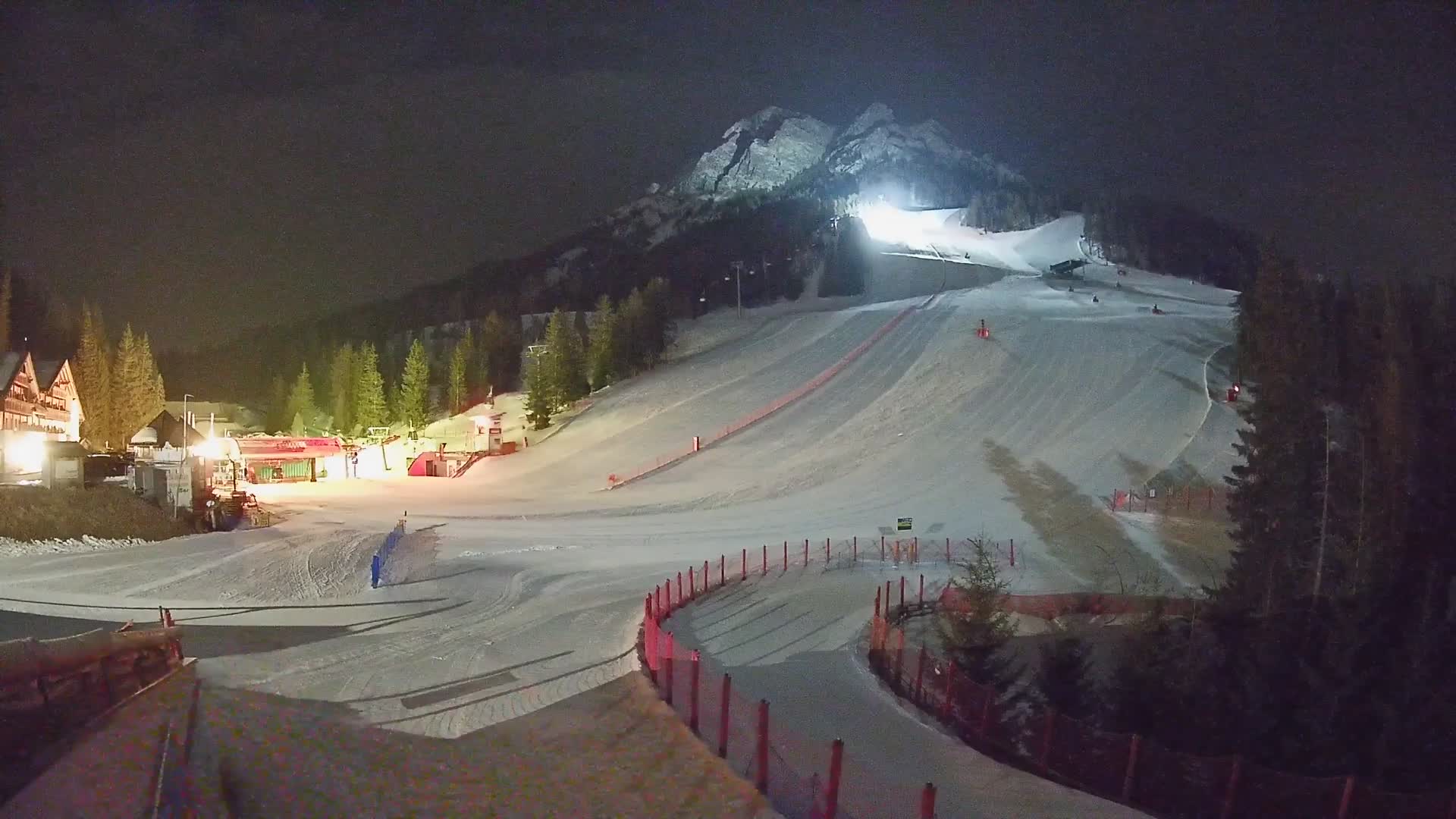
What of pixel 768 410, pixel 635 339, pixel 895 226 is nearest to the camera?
pixel 768 410

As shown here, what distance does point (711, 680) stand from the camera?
12.2 metres

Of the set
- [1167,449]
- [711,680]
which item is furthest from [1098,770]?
[1167,449]

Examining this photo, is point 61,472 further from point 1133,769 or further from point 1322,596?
point 1322,596

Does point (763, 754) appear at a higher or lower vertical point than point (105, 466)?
lower

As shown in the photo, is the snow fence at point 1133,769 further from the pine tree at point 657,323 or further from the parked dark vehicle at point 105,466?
the pine tree at point 657,323

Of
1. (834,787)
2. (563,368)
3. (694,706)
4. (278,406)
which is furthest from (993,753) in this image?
(278,406)

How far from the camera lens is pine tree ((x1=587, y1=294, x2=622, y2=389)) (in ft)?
240

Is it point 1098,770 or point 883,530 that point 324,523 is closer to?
point 883,530

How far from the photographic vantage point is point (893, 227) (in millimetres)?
179500

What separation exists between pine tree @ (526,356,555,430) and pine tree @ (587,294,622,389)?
299 inches

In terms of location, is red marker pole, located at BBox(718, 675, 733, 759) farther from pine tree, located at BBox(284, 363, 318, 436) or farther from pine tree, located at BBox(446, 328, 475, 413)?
pine tree, located at BBox(284, 363, 318, 436)

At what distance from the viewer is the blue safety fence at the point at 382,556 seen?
19.0m

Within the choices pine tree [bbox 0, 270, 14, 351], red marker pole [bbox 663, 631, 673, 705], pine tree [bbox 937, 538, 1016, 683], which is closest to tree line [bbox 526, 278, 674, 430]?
pine tree [bbox 0, 270, 14, 351]

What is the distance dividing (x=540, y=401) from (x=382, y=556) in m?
42.8
